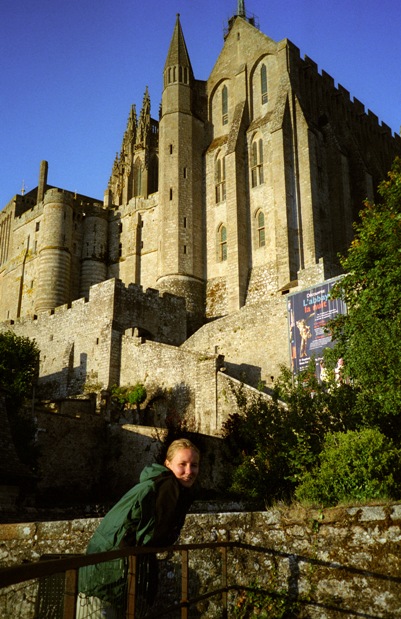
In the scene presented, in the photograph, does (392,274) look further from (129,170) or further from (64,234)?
(129,170)

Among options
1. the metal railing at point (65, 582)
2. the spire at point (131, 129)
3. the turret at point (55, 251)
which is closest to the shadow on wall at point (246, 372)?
the turret at point (55, 251)

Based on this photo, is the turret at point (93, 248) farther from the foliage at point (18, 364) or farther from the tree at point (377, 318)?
the tree at point (377, 318)

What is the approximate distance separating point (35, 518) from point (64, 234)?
120ft

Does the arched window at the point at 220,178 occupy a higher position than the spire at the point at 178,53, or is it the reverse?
the spire at the point at 178,53

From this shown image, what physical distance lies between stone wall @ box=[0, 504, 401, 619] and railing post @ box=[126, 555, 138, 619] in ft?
5.30

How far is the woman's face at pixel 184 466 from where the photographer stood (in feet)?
15.1

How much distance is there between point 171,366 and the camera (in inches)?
1115

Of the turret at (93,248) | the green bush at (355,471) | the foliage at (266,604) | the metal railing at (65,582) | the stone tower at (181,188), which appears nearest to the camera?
the metal railing at (65,582)

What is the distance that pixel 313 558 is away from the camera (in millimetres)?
5777

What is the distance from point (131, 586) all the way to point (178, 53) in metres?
48.3

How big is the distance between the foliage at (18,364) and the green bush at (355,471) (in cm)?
1865

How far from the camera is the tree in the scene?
48.4 feet

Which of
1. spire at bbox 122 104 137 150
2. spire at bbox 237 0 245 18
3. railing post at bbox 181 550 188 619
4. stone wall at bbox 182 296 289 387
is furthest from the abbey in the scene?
railing post at bbox 181 550 188 619

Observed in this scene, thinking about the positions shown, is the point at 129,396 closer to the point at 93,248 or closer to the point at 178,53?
the point at 93,248
